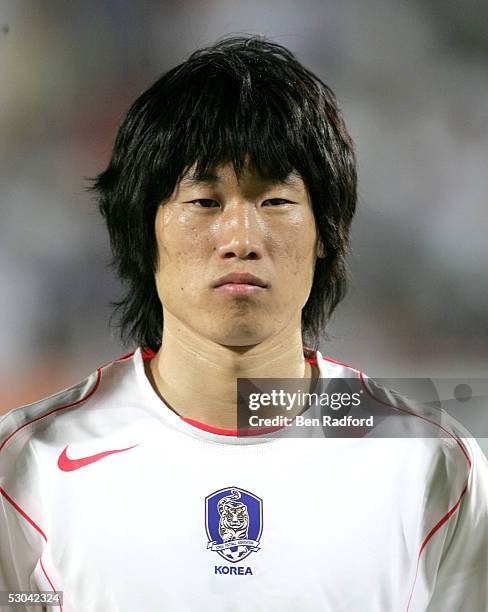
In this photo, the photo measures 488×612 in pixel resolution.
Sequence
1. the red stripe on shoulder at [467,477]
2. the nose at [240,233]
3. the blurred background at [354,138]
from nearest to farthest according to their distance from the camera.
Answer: the nose at [240,233], the red stripe on shoulder at [467,477], the blurred background at [354,138]

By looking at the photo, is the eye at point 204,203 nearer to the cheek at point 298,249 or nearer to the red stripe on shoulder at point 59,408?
the cheek at point 298,249

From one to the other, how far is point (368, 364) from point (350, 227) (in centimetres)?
22

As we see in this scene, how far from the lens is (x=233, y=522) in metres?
1.21

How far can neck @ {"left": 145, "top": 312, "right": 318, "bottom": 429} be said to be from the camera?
1229 millimetres

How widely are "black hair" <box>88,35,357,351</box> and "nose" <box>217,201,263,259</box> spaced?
2.3 inches

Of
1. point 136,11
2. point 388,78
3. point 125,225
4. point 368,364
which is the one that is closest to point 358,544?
point 368,364

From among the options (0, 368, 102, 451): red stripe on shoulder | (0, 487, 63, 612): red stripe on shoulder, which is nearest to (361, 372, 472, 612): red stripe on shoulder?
(0, 368, 102, 451): red stripe on shoulder

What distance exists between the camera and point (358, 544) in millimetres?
1210

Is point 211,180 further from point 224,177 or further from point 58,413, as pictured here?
point 58,413

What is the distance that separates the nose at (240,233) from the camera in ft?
3.71

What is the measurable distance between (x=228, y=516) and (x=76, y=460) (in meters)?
0.24

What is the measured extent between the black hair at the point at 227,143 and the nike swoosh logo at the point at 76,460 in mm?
244

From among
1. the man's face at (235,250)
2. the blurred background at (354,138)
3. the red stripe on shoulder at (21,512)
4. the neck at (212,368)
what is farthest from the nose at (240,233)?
the red stripe on shoulder at (21,512)

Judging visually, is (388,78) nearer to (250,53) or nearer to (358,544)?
(250,53)
